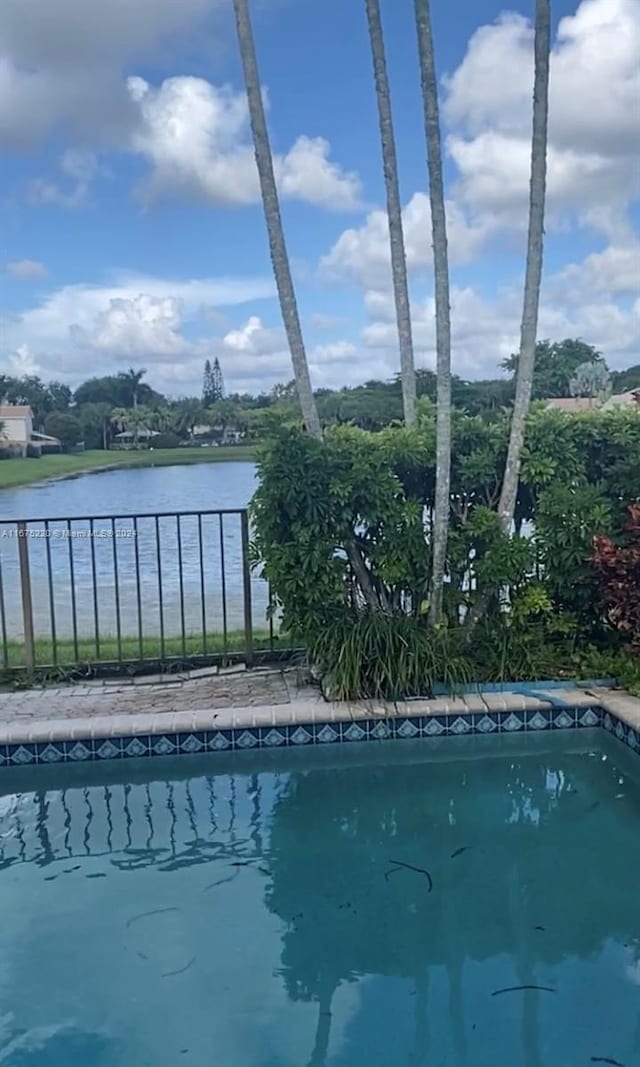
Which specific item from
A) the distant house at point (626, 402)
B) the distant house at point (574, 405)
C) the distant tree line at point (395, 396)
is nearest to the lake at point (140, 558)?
the distant tree line at point (395, 396)

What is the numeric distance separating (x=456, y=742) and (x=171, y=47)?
18.4 ft

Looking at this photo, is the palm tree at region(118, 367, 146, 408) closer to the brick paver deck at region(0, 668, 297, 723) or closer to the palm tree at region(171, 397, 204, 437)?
the palm tree at region(171, 397, 204, 437)

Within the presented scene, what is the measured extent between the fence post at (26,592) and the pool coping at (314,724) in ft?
2.45

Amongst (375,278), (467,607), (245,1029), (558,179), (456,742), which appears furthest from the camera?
(375,278)

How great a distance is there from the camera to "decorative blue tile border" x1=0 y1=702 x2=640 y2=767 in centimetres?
407

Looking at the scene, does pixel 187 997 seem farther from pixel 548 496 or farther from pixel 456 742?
pixel 548 496

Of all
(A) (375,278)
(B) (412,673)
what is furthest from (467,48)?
(B) (412,673)

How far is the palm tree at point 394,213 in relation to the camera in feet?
14.6

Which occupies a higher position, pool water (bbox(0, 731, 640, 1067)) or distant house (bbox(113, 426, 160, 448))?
distant house (bbox(113, 426, 160, 448))

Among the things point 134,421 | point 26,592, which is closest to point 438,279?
point 26,592

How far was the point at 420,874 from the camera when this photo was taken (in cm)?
322

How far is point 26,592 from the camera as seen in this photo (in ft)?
15.9

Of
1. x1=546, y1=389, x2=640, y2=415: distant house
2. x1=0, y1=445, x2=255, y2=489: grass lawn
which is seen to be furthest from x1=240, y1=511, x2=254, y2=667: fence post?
x1=0, y1=445, x2=255, y2=489: grass lawn

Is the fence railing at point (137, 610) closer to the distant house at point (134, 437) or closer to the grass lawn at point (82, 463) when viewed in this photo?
the grass lawn at point (82, 463)
